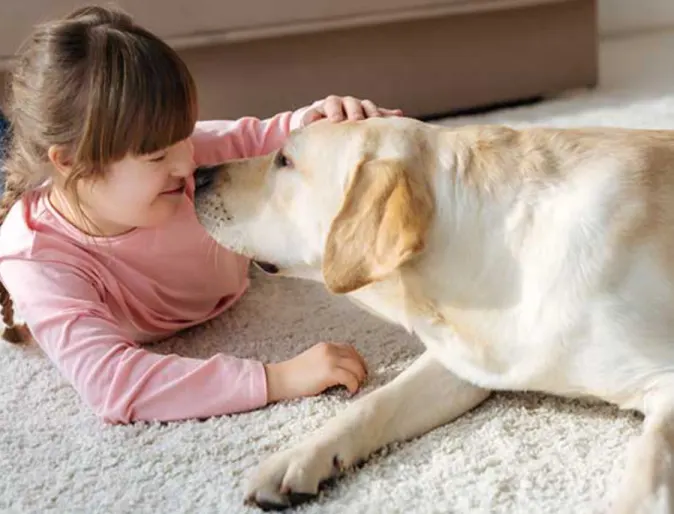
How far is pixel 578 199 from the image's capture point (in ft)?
3.45

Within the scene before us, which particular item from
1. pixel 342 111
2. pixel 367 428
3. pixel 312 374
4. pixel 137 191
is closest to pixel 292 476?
pixel 367 428

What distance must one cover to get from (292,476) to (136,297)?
1.73 feet

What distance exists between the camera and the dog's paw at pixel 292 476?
40.6 inches

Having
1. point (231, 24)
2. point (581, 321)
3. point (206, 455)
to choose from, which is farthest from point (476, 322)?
point (231, 24)

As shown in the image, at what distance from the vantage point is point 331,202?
1132 mm

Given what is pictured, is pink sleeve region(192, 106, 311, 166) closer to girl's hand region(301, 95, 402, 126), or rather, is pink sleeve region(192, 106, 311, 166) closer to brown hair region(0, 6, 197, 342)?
girl's hand region(301, 95, 402, 126)

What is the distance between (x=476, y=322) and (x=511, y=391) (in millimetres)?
177

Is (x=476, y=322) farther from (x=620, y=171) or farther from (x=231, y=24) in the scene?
(x=231, y=24)

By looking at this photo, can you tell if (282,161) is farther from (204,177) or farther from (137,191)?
(137,191)

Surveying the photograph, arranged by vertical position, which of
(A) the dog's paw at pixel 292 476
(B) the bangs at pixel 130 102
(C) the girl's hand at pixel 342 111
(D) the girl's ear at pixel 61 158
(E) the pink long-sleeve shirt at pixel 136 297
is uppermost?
(B) the bangs at pixel 130 102

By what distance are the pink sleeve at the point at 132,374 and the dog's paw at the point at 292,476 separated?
0.58 ft

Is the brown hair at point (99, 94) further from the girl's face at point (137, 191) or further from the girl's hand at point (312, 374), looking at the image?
the girl's hand at point (312, 374)

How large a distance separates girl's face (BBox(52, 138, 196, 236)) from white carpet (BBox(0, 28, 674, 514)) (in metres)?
0.21

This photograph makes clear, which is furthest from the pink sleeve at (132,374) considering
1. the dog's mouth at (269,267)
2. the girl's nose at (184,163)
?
the girl's nose at (184,163)
